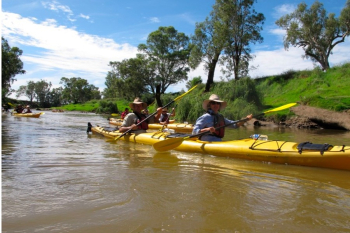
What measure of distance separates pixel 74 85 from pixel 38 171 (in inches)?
2536

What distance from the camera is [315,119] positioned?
13.8m

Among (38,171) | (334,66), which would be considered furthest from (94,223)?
(334,66)

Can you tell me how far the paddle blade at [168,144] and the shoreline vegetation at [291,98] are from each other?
984 cm

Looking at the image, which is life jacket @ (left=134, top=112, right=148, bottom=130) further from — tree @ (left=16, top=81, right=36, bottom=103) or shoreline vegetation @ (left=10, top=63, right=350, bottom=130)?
tree @ (left=16, top=81, right=36, bottom=103)

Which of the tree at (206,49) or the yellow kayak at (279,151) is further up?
the tree at (206,49)

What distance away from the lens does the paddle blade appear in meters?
5.98

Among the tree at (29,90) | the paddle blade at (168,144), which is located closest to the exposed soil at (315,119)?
the paddle blade at (168,144)

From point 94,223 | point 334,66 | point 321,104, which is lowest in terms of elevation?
point 94,223

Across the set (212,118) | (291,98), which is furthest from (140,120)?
(291,98)

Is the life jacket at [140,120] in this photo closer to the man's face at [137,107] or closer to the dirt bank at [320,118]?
the man's face at [137,107]

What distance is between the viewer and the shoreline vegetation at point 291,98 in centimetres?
1395

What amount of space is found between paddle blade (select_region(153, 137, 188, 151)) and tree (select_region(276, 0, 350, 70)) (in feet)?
72.1

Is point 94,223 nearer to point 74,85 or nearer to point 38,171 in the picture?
point 38,171

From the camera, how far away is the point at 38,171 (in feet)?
13.8
